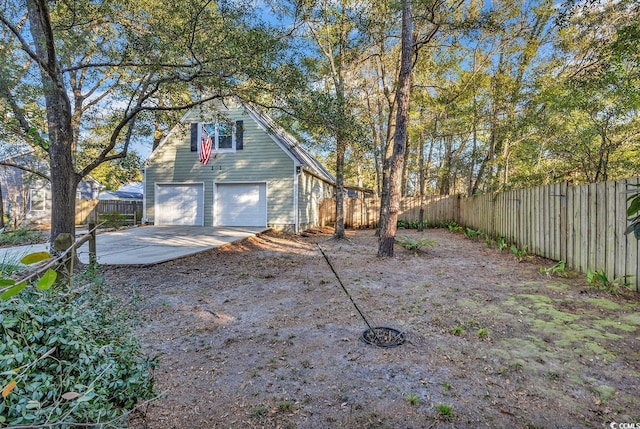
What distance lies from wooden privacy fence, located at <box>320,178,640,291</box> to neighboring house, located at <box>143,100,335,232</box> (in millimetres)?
7265

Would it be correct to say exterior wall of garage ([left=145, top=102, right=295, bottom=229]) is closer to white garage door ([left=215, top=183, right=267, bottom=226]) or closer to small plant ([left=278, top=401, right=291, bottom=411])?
white garage door ([left=215, top=183, right=267, bottom=226])

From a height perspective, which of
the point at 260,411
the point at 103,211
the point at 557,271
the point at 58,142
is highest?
the point at 58,142

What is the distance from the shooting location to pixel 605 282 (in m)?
4.31

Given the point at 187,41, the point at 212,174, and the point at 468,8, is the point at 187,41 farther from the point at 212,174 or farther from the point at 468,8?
the point at 468,8

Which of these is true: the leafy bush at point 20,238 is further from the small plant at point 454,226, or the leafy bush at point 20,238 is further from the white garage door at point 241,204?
the small plant at point 454,226

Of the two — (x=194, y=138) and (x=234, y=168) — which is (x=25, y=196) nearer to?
(x=194, y=138)

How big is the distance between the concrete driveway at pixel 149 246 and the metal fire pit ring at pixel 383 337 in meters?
4.51

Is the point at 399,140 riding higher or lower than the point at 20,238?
higher

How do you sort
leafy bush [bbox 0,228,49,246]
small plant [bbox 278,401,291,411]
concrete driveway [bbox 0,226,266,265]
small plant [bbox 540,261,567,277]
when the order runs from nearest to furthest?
small plant [bbox 278,401,291,411] < small plant [bbox 540,261,567,277] < concrete driveway [bbox 0,226,266,265] < leafy bush [bbox 0,228,49,246]

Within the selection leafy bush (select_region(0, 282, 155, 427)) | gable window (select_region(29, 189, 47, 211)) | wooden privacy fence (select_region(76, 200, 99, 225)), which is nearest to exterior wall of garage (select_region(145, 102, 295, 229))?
wooden privacy fence (select_region(76, 200, 99, 225))

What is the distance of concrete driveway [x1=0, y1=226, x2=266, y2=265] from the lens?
21.7 feet

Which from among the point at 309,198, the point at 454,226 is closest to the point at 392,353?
the point at 309,198

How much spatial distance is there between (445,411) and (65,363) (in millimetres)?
2118

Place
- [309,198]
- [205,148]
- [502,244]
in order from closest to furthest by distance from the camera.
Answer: [502,244]
[205,148]
[309,198]
